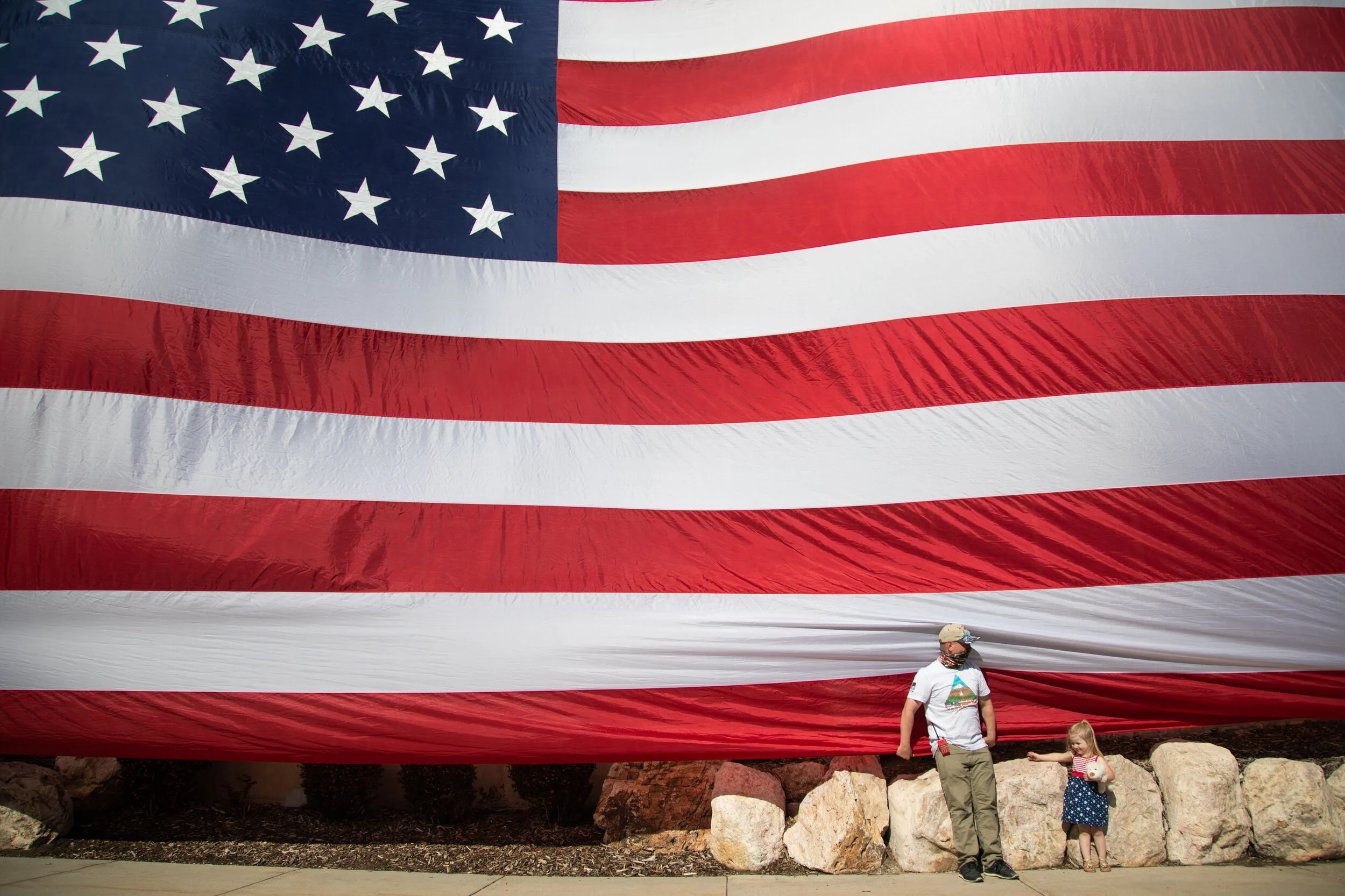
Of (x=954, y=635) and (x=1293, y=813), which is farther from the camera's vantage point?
(x=1293, y=813)

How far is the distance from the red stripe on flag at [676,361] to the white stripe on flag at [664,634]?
3.20 ft

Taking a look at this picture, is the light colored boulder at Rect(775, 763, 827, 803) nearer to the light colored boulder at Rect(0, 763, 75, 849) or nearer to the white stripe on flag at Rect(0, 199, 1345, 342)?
the white stripe on flag at Rect(0, 199, 1345, 342)

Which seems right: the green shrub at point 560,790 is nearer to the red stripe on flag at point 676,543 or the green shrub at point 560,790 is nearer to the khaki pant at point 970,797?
the red stripe on flag at point 676,543

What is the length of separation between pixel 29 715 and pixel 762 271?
418 centimetres

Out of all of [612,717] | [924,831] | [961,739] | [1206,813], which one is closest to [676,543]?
[612,717]

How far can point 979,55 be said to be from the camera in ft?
15.9

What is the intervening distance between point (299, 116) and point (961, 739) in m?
4.87

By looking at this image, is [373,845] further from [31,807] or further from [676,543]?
[676,543]

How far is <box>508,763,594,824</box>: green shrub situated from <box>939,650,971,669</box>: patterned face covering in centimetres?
220

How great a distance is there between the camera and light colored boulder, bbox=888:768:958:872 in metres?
4.06

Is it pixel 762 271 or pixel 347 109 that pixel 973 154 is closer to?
pixel 762 271

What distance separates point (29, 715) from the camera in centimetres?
378

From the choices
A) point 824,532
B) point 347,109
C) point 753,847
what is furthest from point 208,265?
point 753,847

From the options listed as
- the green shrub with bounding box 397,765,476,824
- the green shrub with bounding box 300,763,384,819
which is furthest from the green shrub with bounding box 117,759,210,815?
the green shrub with bounding box 397,765,476,824
